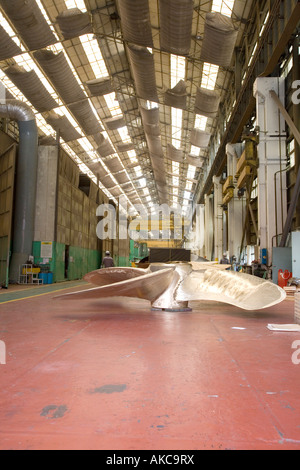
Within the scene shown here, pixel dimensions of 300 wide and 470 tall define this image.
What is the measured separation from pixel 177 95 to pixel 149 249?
10735 millimetres

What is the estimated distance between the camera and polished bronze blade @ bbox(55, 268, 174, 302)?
530 cm

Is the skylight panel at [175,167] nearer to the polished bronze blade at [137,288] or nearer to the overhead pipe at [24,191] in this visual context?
the overhead pipe at [24,191]

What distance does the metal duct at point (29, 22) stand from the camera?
40.3ft

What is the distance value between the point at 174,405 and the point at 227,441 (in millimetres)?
479

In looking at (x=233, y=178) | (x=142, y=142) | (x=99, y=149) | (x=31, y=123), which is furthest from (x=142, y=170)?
(x=31, y=123)

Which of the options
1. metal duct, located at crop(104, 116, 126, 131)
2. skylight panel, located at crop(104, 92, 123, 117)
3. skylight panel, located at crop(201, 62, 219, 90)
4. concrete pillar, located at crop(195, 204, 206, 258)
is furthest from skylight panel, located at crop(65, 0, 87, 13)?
concrete pillar, located at crop(195, 204, 206, 258)

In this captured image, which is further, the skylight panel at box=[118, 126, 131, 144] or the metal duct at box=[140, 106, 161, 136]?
the skylight panel at box=[118, 126, 131, 144]

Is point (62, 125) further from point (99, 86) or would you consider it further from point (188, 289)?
point (188, 289)

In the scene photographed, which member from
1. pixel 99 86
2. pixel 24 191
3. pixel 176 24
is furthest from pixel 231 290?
pixel 99 86

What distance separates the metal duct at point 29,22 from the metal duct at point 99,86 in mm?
5131

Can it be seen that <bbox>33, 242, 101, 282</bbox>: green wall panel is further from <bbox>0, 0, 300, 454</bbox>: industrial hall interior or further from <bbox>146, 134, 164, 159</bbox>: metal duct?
<bbox>146, 134, 164, 159</bbox>: metal duct

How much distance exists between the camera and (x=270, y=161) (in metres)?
13.7

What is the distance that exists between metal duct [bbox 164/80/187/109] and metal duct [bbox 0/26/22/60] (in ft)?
27.3

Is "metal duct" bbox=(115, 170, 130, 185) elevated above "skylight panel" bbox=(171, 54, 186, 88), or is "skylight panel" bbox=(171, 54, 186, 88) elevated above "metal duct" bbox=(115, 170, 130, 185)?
"skylight panel" bbox=(171, 54, 186, 88)
